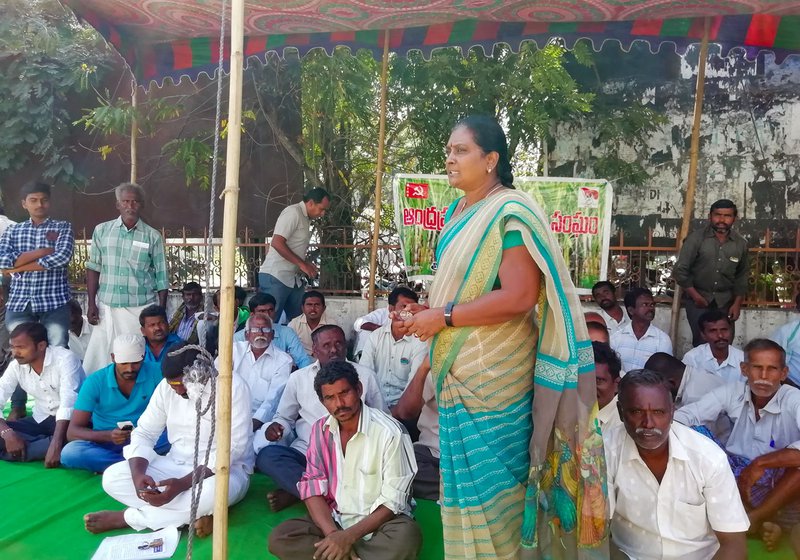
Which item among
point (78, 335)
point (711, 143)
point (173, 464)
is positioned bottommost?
point (173, 464)

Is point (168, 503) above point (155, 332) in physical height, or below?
below

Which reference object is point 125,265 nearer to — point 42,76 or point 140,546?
point 140,546

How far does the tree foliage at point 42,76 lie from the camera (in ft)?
29.5

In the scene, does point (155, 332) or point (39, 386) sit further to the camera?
point (155, 332)

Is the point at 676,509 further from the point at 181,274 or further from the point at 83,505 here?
the point at 181,274

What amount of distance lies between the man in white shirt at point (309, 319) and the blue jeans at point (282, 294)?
292 mm

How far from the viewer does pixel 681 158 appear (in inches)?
332

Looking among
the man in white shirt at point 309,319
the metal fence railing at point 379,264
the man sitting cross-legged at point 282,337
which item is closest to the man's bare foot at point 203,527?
the man sitting cross-legged at point 282,337

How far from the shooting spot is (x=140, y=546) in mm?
3141

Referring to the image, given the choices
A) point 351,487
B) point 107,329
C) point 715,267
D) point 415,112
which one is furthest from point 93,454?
point 415,112

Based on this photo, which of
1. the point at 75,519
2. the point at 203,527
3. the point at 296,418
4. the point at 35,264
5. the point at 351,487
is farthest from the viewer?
the point at 35,264

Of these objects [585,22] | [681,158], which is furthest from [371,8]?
[681,158]

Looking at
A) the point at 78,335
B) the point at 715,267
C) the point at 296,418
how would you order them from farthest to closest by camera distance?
1. the point at 78,335
2. the point at 715,267
3. the point at 296,418

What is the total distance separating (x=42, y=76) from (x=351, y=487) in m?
8.55
